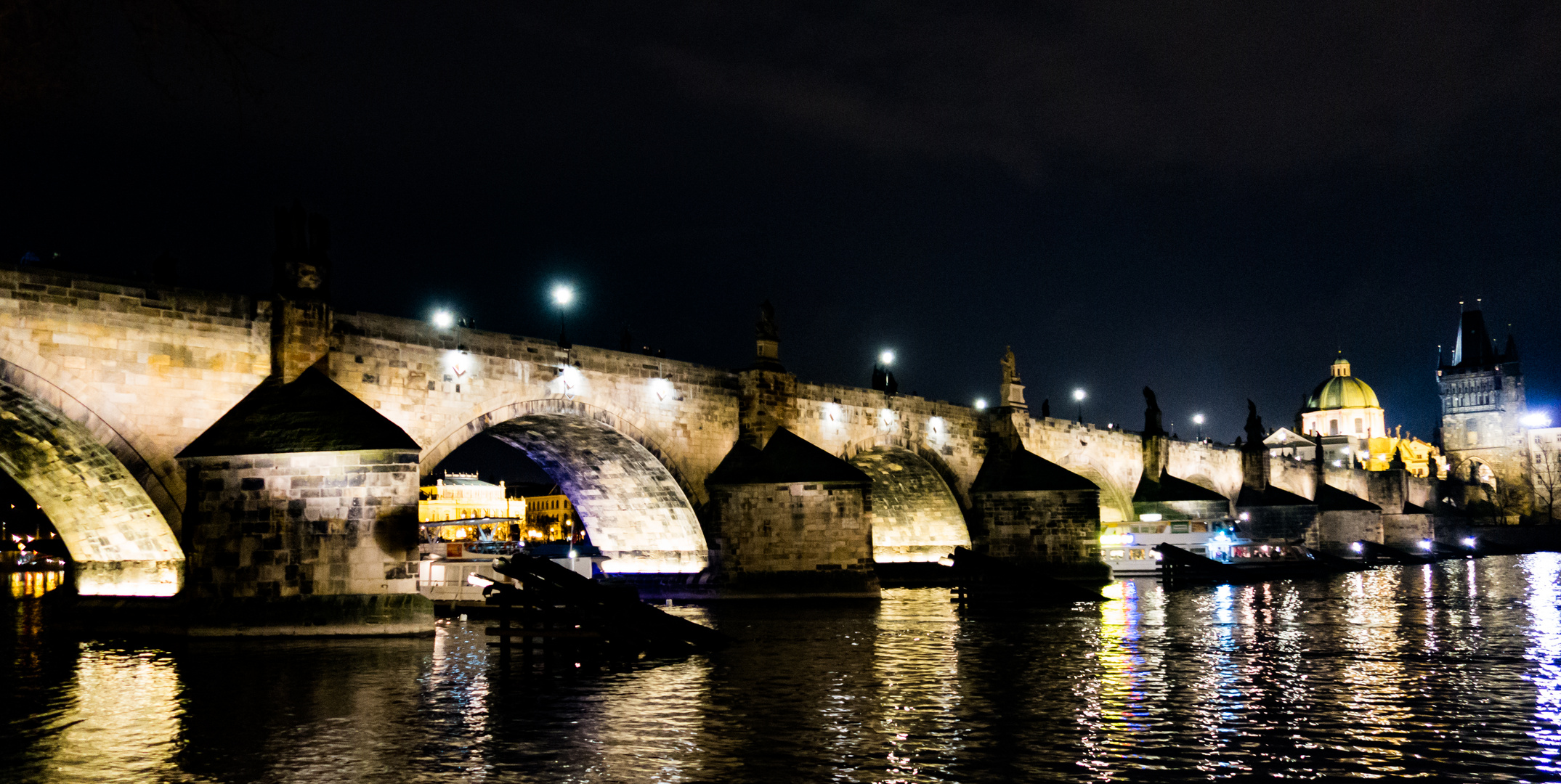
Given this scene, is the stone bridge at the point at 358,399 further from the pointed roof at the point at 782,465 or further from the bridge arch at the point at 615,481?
the pointed roof at the point at 782,465

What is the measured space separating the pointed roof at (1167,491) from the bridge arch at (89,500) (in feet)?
141

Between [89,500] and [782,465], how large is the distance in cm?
1563

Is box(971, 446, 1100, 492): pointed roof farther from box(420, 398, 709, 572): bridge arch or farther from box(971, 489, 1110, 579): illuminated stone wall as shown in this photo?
box(420, 398, 709, 572): bridge arch

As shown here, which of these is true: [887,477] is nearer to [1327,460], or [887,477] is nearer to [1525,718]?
[1525,718]

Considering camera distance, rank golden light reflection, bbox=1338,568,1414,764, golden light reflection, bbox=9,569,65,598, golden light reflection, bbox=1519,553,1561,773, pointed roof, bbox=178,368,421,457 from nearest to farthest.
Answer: golden light reflection, bbox=1519,553,1561,773, golden light reflection, bbox=1338,568,1414,764, pointed roof, bbox=178,368,421,457, golden light reflection, bbox=9,569,65,598

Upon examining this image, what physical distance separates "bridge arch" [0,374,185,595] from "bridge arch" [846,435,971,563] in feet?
82.0

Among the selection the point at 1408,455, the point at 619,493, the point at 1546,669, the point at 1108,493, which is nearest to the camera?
the point at 1546,669

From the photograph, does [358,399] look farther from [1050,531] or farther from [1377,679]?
[1050,531]

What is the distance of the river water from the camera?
942 cm

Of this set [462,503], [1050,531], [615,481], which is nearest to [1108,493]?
[1050,531]

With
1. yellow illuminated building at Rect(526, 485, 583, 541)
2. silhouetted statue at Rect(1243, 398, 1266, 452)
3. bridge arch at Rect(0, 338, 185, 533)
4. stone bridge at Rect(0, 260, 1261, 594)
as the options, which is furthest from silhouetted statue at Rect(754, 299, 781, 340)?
yellow illuminated building at Rect(526, 485, 583, 541)

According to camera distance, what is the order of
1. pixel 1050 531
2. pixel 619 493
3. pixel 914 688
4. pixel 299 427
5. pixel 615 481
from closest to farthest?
pixel 914 688, pixel 299 427, pixel 615 481, pixel 619 493, pixel 1050 531

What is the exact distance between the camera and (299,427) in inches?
785

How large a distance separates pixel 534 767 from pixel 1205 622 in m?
17.4
